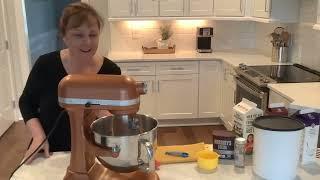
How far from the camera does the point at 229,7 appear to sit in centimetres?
438

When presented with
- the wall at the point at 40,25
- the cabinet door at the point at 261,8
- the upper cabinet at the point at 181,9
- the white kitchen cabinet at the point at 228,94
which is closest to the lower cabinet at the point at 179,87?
the white kitchen cabinet at the point at 228,94

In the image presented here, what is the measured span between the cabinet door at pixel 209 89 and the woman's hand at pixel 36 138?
Result: 2774 millimetres

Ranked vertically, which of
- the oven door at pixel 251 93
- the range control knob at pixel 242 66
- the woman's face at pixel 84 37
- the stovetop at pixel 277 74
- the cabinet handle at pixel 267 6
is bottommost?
the oven door at pixel 251 93

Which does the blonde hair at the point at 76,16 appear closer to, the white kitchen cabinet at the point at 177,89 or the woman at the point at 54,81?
the woman at the point at 54,81

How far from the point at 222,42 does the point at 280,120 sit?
3.63 metres

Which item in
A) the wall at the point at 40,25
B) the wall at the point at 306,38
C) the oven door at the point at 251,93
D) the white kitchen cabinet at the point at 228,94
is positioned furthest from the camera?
the wall at the point at 40,25

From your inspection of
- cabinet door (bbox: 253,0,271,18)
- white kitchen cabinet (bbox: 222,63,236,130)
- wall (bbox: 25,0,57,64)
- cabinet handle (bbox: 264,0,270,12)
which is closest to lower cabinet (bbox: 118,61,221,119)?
white kitchen cabinet (bbox: 222,63,236,130)

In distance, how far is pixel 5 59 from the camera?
174 inches

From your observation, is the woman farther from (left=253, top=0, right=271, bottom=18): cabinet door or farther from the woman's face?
(left=253, top=0, right=271, bottom=18): cabinet door

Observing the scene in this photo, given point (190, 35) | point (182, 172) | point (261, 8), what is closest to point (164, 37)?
point (190, 35)

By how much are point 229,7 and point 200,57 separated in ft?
2.31

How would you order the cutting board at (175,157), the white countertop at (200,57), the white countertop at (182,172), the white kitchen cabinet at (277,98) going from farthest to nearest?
the white countertop at (200,57)
the white kitchen cabinet at (277,98)
the cutting board at (175,157)
the white countertop at (182,172)

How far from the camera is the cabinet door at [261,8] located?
374cm

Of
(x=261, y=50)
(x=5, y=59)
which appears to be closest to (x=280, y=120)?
(x=261, y=50)
